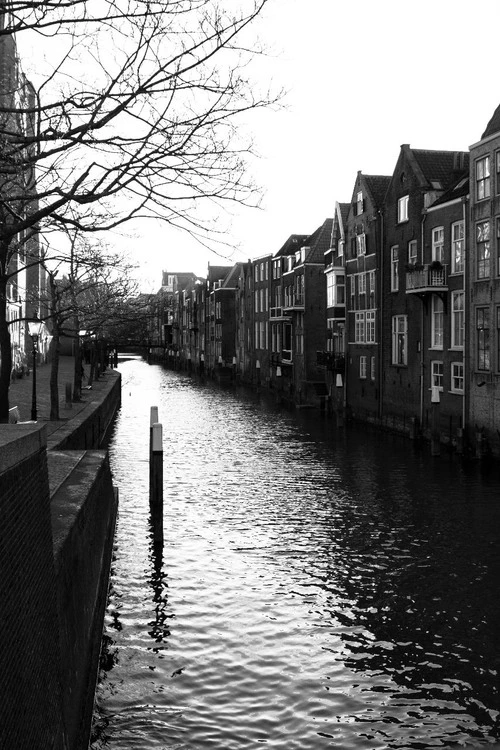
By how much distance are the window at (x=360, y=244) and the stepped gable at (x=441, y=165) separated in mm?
7886

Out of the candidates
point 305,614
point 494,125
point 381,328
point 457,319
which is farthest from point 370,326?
point 305,614

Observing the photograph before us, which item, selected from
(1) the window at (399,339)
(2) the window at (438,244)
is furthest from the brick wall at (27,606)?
(1) the window at (399,339)

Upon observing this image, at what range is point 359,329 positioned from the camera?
49.6 m

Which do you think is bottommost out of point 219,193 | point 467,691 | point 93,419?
point 467,691

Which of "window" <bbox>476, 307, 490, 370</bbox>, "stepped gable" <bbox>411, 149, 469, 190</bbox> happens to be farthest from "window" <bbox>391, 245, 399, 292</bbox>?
"window" <bbox>476, 307, 490, 370</bbox>

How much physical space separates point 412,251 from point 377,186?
972cm

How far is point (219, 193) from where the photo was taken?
26.8ft

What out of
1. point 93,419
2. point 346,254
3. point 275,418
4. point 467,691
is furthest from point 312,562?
point 346,254

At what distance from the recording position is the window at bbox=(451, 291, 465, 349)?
34.4 metres

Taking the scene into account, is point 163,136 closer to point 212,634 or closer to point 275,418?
point 212,634

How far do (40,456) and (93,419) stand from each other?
24736 mm

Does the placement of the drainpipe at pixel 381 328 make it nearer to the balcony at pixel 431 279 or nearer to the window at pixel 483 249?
the balcony at pixel 431 279

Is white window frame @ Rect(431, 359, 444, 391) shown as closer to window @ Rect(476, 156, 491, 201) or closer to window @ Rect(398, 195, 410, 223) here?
window @ Rect(476, 156, 491, 201)

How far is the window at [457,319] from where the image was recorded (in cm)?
3444
